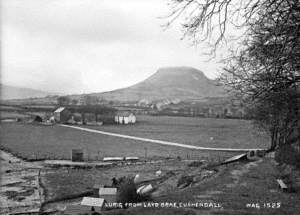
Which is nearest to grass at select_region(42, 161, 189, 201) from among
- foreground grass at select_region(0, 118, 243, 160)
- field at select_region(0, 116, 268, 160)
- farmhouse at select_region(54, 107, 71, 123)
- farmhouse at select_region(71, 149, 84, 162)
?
farmhouse at select_region(71, 149, 84, 162)

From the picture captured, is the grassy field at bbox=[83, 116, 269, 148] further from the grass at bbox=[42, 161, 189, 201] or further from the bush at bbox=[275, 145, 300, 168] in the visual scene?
the grass at bbox=[42, 161, 189, 201]

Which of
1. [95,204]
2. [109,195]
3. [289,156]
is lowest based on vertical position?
[109,195]

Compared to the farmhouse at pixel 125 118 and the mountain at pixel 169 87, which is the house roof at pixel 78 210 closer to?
the farmhouse at pixel 125 118

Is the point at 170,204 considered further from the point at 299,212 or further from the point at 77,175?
the point at 77,175

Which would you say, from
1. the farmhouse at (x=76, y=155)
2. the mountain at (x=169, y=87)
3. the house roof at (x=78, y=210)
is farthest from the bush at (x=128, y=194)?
the mountain at (x=169, y=87)

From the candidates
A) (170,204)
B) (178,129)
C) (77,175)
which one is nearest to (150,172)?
(77,175)

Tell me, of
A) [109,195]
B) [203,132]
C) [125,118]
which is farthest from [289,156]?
[125,118]

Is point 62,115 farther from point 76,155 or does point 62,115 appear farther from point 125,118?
point 76,155
